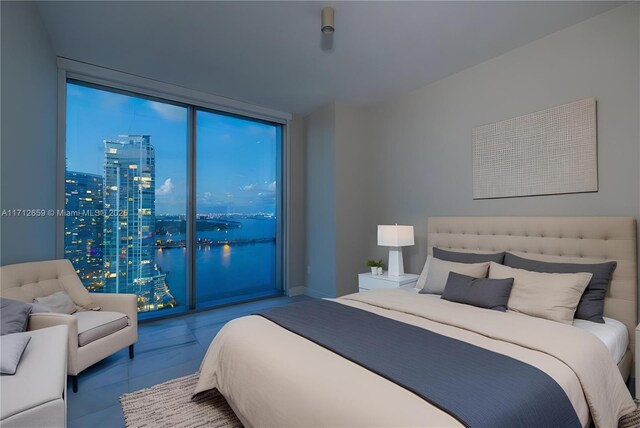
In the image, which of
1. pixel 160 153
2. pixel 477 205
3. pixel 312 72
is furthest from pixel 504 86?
pixel 160 153

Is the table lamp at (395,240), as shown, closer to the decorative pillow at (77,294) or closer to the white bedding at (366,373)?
the white bedding at (366,373)

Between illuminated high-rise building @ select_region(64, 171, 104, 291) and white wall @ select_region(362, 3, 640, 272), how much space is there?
3.39 m

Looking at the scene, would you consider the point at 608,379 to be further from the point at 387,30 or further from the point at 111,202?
the point at 111,202

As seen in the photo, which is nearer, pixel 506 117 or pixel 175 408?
pixel 175 408

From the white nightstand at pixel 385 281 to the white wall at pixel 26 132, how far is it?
3210 millimetres

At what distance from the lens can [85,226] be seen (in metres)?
3.49

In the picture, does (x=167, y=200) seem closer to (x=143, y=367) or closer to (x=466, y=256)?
(x=143, y=367)

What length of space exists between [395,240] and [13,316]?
3.19 metres

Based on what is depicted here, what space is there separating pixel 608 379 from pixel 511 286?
2.68 feet

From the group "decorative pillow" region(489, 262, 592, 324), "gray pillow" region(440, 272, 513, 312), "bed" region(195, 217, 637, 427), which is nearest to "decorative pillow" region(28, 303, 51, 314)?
"bed" region(195, 217, 637, 427)

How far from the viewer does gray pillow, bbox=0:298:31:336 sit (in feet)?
5.94

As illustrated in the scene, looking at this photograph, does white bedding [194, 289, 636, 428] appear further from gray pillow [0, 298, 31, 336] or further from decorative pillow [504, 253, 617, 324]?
gray pillow [0, 298, 31, 336]

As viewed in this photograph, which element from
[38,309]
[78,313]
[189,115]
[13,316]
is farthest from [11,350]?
[189,115]

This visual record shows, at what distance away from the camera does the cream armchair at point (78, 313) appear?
218 cm
